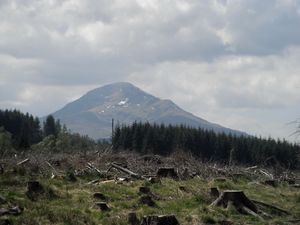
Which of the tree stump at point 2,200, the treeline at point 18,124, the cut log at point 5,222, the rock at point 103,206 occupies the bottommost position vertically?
the cut log at point 5,222

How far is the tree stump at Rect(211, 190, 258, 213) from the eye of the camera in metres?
14.0

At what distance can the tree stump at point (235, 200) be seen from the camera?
46.1 ft

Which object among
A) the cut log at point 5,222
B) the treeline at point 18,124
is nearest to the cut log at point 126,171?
the cut log at point 5,222

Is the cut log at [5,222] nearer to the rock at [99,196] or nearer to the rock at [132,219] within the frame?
the rock at [132,219]

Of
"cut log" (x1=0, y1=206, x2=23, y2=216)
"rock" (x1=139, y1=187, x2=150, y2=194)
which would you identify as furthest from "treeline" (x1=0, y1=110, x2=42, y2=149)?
"cut log" (x1=0, y1=206, x2=23, y2=216)

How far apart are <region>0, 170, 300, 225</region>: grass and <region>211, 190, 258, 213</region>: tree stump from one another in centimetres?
35

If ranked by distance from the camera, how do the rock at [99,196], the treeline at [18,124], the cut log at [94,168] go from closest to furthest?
the rock at [99,196] < the cut log at [94,168] < the treeline at [18,124]

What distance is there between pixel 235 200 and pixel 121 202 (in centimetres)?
296

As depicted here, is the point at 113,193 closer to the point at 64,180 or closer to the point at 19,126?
the point at 64,180

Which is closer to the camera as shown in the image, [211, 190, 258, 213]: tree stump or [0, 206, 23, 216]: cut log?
→ [0, 206, 23, 216]: cut log

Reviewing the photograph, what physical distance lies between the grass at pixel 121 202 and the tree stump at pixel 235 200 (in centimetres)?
35

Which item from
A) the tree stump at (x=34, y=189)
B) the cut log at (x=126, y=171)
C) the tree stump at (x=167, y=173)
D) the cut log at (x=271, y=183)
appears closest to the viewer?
the tree stump at (x=34, y=189)

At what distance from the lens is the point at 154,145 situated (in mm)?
88875

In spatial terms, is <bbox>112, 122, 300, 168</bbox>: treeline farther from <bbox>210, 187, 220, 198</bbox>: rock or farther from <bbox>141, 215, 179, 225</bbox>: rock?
<bbox>141, 215, 179, 225</bbox>: rock
